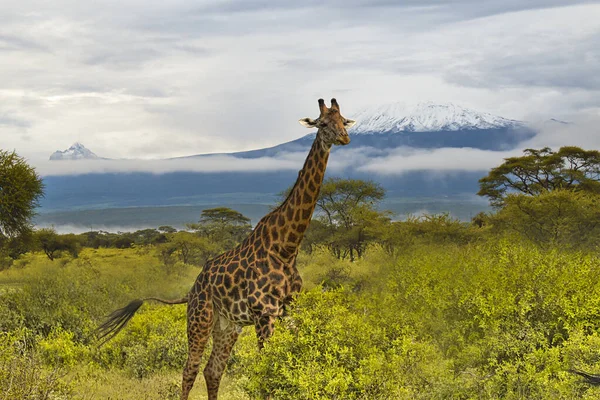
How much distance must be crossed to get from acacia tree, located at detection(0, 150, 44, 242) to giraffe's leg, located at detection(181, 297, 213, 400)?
2305 centimetres

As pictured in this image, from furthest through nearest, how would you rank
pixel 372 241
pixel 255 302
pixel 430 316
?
1. pixel 372 241
2. pixel 430 316
3. pixel 255 302

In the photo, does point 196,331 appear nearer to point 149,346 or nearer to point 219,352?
point 219,352

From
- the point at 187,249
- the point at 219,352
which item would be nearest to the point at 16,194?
the point at 187,249

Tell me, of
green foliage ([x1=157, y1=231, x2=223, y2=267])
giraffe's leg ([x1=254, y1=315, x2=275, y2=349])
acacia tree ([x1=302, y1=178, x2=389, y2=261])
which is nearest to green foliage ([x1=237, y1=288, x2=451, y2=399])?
giraffe's leg ([x1=254, y1=315, x2=275, y2=349])

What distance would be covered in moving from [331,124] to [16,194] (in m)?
26.0

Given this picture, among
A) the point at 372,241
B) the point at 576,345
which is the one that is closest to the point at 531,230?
the point at 372,241

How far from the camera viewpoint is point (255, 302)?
1033 centimetres

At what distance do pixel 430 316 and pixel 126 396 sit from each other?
651 cm

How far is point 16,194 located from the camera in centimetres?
3159

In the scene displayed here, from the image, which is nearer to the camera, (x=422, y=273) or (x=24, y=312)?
(x=422, y=273)

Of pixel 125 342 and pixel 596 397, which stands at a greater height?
pixel 596 397

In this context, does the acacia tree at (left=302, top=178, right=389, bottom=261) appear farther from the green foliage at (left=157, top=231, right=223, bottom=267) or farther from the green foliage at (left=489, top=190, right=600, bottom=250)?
the green foliage at (left=489, top=190, right=600, bottom=250)

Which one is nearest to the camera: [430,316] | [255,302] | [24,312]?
[255,302]

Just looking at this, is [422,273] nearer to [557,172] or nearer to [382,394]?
[382,394]
